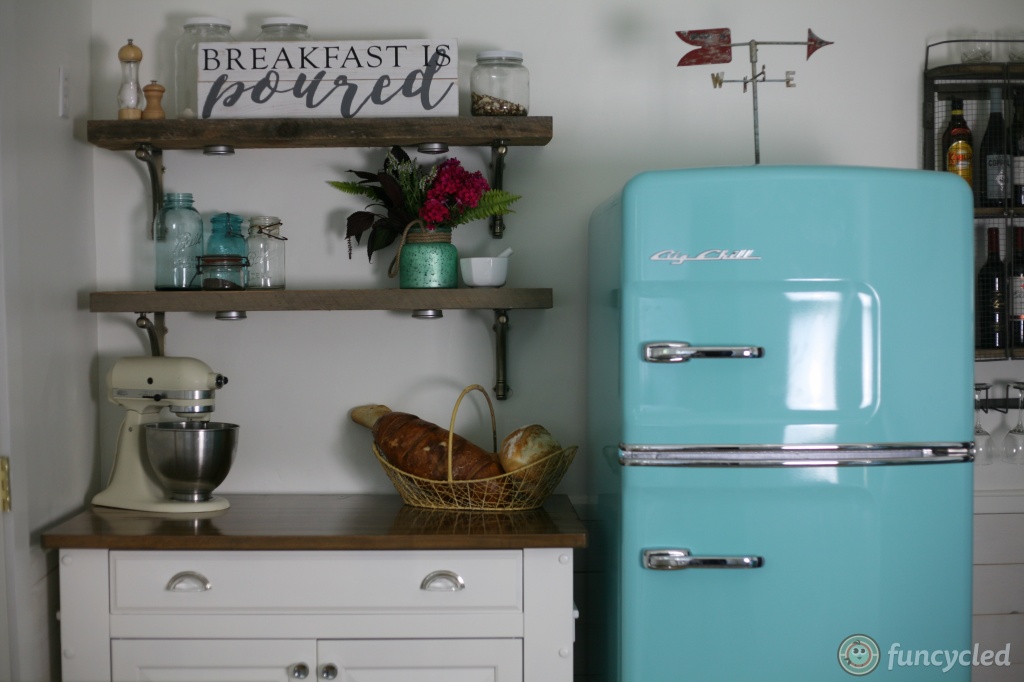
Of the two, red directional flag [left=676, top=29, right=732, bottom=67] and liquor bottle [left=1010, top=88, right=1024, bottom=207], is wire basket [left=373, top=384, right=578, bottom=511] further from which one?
liquor bottle [left=1010, top=88, right=1024, bottom=207]

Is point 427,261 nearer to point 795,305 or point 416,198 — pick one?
point 416,198

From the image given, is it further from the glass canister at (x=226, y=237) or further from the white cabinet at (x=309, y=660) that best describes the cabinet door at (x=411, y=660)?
the glass canister at (x=226, y=237)

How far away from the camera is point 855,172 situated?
1902 mm

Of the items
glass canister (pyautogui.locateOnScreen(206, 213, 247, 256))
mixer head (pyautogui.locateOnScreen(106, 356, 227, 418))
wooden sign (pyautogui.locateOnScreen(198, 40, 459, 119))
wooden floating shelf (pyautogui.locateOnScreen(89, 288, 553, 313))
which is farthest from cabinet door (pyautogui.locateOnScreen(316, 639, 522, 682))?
wooden sign (pyautogui.locateOnScreen(198, 40, 459, 119))

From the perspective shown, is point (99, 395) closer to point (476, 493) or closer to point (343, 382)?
point (343, 382)

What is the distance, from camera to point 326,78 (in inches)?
92.5

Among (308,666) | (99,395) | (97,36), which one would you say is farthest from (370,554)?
(97,36)

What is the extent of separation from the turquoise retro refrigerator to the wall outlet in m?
1.44

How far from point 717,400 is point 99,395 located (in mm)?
1680

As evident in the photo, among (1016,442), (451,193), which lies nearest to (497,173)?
(451,193)

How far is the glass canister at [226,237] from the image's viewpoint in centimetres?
238

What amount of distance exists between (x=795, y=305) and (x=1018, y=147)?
3.51 ft

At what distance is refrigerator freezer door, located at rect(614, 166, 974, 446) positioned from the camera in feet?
6.23

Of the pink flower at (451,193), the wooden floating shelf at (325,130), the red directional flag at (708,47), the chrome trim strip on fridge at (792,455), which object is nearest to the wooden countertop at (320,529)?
the chrome trim strip on fridge at (792,455)
